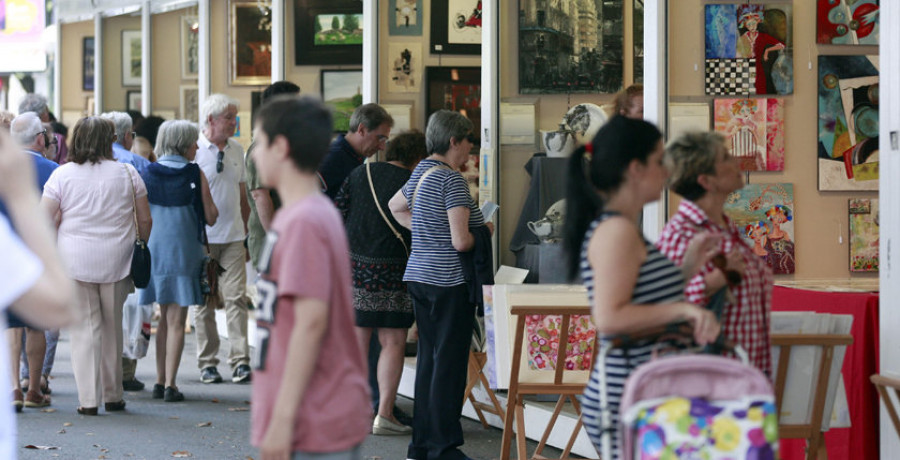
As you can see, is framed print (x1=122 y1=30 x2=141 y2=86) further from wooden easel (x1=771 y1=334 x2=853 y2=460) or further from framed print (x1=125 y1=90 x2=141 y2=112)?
wooden easel (x1=771 y1=334 x2=853 y2=460)

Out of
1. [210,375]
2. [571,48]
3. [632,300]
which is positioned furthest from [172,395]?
[632,300]

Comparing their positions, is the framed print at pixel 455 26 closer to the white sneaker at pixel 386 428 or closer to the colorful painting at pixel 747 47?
the colorful painting at pixel 747 47

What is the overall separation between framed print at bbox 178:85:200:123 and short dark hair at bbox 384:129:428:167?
680cm

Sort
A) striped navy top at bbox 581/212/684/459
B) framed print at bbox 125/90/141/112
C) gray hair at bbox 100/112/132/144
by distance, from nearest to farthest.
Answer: striped navy top at bbox 581/212/684/459 < gray hair at bbox 100/112/132/144 < framed print at bbox 125/90/141/112

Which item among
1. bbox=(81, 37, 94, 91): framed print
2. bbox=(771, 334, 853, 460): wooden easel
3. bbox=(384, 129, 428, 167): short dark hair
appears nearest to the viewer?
bbox=(771, 334, 853, 460): wooden easel

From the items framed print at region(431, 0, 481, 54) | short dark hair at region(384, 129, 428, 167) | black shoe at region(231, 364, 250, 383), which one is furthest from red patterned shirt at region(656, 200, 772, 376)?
black shoe at region(231, 364, 250, 383)

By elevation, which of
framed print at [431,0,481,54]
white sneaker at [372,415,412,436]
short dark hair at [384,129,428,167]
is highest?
framed print at [431,0,481,54]

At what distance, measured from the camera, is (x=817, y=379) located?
4504mm

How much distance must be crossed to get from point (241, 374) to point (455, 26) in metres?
2.87

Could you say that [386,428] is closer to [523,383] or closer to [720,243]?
[523,383]

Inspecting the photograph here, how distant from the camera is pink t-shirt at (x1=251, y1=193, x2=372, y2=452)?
122 inches

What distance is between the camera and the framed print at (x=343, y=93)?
10.2 meters

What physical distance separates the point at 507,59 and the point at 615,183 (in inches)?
176

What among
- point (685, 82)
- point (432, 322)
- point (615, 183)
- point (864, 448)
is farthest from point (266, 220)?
point (615, 183)
